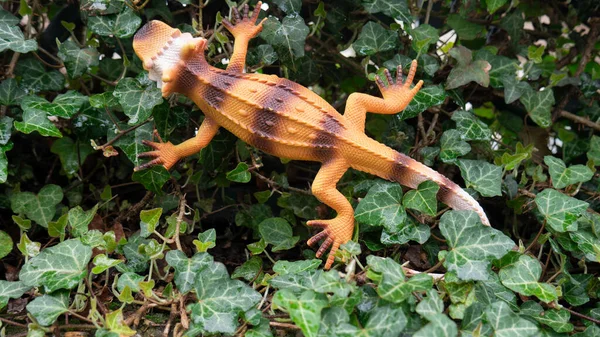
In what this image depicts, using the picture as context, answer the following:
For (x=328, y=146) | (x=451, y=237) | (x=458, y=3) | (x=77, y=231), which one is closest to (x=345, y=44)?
(x=458, y=3)

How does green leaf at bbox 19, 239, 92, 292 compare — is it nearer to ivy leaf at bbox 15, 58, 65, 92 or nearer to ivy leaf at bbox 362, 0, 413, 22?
ivy leaf at bbox 15, 58, 65, 92

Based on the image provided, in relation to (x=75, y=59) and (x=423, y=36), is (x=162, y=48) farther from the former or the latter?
(x=423, y=36)

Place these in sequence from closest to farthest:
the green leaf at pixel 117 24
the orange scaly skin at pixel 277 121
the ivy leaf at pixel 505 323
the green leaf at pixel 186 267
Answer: the ivy leaf at pixel 505 323
the green leaf at pixel 186 267
the orange scaly skin at pixel 277 121
the green leaf at pixel 117 24

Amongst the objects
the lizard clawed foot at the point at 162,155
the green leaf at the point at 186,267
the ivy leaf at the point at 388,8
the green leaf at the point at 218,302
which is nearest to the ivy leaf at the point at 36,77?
the lizard clawed foot at the point at 162,155

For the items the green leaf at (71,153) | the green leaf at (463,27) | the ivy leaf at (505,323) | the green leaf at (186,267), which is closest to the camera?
the ivy leaf at (505,323)

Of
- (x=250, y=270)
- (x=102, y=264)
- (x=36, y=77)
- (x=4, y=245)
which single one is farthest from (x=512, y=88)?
(x=4, y=245)

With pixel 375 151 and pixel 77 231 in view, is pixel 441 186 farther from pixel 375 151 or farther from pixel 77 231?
pixel 77 231

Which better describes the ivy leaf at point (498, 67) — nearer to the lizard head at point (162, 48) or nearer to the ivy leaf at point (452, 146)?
the ivy leaf at point (452, 146)
